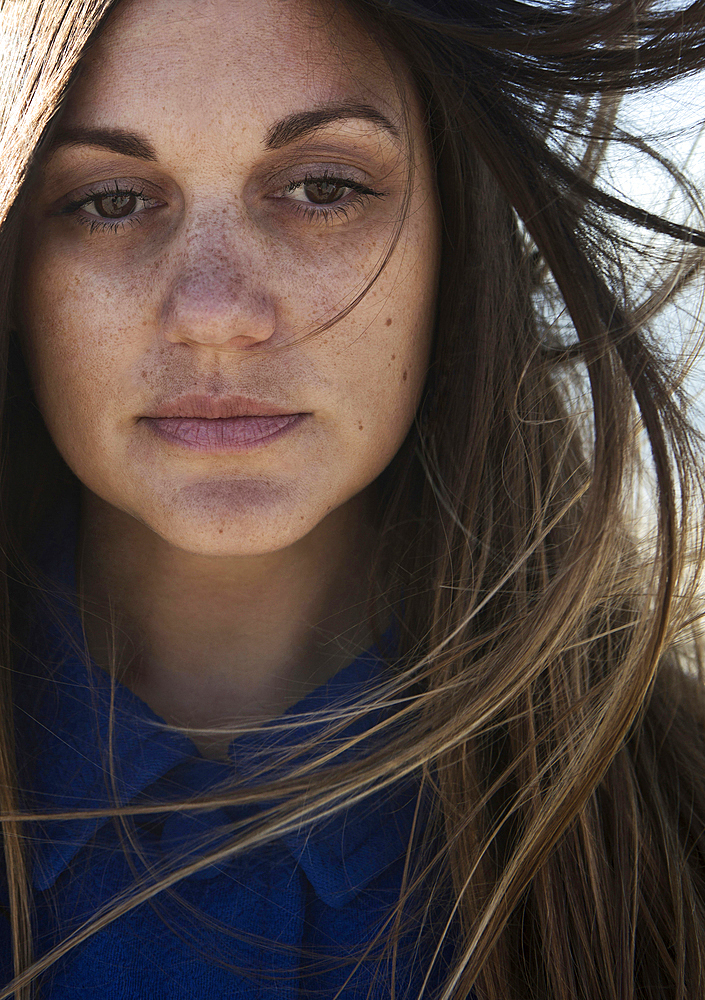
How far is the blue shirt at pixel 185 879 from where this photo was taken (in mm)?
1368

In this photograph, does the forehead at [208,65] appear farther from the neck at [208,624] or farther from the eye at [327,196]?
the neck at [208,624]

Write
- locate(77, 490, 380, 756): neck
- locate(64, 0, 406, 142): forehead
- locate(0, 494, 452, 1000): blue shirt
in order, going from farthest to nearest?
locate(77, 490, 380, 756): neck < locate(0, 494, 452, 1000): blue shirt < locate(64, 0, 406, 142): forehead

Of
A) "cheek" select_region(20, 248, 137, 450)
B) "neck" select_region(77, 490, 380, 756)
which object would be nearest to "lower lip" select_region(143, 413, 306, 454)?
"cheek" select_region(20, 248, 137, 450)

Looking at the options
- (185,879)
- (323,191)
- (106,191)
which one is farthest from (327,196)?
(185,879)

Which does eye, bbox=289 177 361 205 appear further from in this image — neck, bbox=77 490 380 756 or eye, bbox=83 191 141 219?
neck, bbox=77 490 380 756

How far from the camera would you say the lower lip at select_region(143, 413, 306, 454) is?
4.50 ft

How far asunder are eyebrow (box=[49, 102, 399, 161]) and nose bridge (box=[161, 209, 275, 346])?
0.13m

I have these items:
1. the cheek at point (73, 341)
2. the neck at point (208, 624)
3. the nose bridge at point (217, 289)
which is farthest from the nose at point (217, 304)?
the neck at point (208, 624)

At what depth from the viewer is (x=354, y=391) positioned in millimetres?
1418

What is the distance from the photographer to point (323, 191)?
142cm

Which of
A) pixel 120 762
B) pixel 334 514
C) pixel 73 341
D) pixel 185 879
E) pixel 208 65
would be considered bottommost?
pixel 185 879

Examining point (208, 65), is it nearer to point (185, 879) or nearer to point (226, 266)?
point (226, 266)

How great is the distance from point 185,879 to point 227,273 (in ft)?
3.18

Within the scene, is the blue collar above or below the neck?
below
